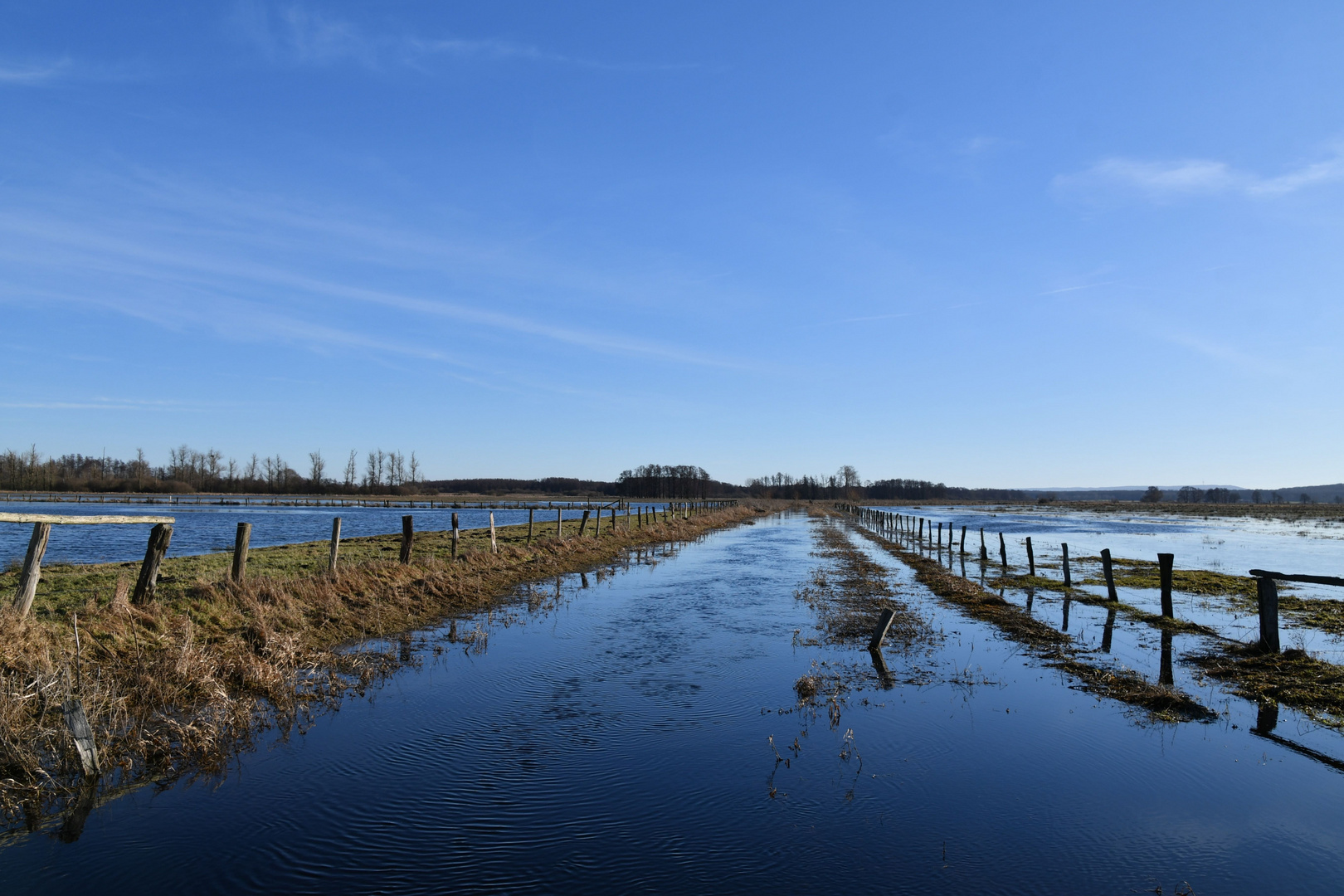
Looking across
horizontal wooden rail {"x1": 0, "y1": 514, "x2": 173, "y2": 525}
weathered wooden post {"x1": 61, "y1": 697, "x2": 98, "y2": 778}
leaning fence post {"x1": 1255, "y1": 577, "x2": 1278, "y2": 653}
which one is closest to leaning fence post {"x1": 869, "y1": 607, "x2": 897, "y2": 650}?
leaning fence post {"x1": 1255, "y1": 577, "x2": 1278, "y2": 653}

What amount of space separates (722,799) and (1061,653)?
10467mm

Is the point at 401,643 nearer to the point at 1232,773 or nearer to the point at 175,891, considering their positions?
the point at 175,891

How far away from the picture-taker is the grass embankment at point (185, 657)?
7809 mm

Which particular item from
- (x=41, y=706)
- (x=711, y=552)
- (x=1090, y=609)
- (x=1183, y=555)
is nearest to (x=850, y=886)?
(x=41, y=706)

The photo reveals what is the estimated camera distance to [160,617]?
12.1 metres

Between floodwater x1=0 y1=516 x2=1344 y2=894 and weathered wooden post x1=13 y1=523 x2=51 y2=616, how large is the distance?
16.9 ft

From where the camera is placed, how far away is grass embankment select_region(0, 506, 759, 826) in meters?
7.81

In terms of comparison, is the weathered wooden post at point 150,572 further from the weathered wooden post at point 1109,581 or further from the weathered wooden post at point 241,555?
the weathered wooden post at point 1109,581

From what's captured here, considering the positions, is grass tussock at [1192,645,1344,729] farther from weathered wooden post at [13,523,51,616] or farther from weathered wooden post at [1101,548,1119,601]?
weathered wooden post at [13,523,51,616]

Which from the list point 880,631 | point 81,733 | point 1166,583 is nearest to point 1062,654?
point 880,631

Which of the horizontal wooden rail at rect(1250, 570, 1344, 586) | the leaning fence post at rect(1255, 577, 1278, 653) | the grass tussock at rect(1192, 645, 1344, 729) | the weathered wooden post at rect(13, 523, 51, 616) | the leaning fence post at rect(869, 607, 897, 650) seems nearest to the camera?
the weathered wooden post at rect(13, 523, 51, 616)

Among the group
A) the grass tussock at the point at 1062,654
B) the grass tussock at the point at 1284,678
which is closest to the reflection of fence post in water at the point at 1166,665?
the grass tussock at the point at 1062,654

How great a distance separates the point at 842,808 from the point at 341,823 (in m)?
4.81

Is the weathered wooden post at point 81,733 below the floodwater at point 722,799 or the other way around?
the other way around
